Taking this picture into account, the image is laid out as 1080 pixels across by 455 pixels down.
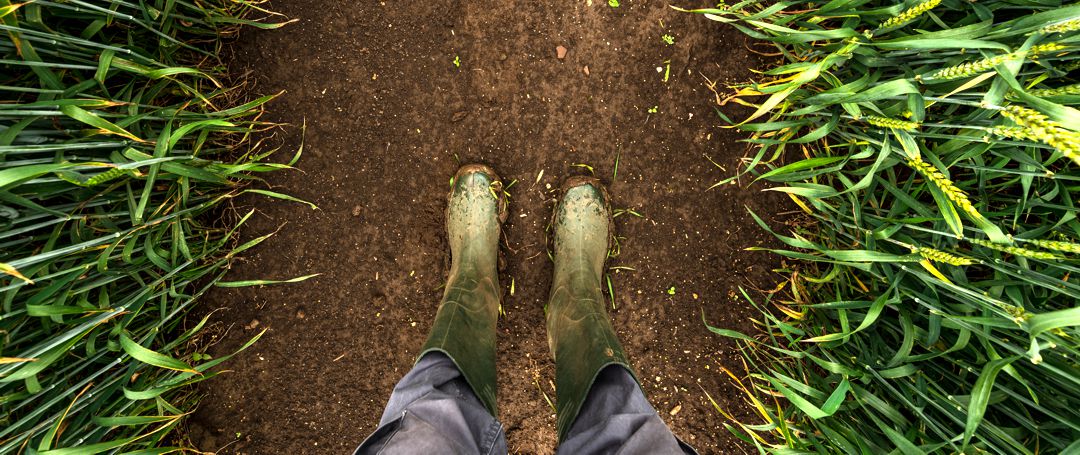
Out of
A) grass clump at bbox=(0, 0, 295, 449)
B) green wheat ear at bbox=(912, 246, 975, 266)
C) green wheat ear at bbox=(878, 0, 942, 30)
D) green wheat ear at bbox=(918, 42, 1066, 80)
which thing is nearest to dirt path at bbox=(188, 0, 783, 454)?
grass clump at bbox=(0, 0, 295, 449)

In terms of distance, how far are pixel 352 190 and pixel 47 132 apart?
0.78 metres

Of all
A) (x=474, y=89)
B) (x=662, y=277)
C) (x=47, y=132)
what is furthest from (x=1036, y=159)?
(x=47, y=132)

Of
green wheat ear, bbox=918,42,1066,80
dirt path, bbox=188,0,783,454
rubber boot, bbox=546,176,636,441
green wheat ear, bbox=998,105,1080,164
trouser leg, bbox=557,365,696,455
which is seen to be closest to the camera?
green wheat ear, bbox=998,105,1080,164

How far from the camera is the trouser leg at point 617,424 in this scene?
1058mm

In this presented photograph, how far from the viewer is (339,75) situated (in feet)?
5.59

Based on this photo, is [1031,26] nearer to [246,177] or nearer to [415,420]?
[415,420]

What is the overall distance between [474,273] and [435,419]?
583mm

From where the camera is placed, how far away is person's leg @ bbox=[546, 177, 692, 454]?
43.4 inches

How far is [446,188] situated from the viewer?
173 centimetres

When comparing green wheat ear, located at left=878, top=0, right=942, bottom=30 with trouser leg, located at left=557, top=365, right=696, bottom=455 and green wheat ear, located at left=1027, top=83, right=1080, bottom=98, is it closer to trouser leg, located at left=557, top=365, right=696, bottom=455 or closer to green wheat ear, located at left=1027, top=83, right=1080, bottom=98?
green wheat ear, located at left=1027, top=83, right=1080, bottom=98

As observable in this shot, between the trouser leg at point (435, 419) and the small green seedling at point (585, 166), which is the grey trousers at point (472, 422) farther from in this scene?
the small green seedling at point (585, 166)

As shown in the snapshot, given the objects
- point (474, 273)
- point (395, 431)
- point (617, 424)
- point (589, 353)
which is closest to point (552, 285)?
point (474, 273)

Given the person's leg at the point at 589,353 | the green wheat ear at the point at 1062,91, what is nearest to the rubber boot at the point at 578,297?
the person's leg at the point at 589,353

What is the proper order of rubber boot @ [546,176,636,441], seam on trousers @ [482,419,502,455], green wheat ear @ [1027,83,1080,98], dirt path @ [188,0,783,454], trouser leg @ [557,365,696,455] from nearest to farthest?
green wheat ear @ [1027,83,1080,98] < trouser leg @ [557,365,696,455] < seam on trousers @ [482,419,502,455] < rubber boot @ [546,176,636,441] < dirt path @ [188,0,783,454]
